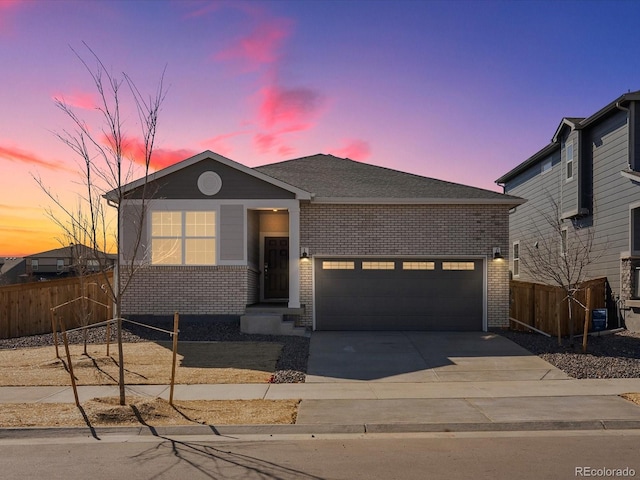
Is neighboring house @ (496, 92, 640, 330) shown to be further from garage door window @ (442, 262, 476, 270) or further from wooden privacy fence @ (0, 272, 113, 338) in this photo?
wooden privacy fence @ (0, 272, 113, 338)

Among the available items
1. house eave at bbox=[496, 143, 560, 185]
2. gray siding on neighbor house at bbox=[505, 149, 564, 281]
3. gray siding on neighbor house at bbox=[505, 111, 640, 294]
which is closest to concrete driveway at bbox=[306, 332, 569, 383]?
gray siding on neighbor house at bbox=[505, 111, 640, 294]

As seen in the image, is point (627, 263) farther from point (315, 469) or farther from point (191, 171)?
point (315, 469)

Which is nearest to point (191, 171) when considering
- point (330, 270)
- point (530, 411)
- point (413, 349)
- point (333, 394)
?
point (330, 270)

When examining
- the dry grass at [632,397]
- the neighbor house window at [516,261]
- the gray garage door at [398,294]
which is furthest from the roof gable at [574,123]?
the dry grass at [632,397]

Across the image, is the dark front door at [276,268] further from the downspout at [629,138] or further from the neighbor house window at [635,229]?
the downspout at [629,138]

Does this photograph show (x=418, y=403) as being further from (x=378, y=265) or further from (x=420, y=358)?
(x=378, y=265)

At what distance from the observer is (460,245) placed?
1847 cm

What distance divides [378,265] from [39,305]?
34.0ft

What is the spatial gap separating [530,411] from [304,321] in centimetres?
971

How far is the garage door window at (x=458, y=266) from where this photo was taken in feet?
60.8

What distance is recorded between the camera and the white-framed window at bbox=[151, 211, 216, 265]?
58.3 ft

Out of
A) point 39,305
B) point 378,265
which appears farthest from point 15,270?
point 378,265

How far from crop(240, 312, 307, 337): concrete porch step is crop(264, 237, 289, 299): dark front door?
143 inches

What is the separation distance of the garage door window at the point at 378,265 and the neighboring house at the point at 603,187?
23.4 feet
